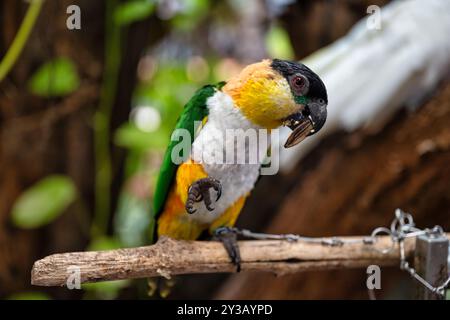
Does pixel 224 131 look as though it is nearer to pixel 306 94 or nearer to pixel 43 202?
pixel 306 94

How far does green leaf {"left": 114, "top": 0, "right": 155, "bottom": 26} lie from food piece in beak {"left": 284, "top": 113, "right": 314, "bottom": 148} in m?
0.76

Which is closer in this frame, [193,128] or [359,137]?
[193,128]

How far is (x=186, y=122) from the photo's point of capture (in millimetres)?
908

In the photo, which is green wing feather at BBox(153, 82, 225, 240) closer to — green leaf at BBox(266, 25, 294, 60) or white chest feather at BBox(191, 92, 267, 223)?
white chest feather at BBox(191, 92, 267, 223)

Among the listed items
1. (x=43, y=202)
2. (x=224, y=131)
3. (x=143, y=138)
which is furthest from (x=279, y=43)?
(x=224, y=131)

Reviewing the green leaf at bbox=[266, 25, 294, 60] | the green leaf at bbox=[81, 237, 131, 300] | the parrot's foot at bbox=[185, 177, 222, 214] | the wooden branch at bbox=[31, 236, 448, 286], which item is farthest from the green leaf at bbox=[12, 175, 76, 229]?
the green leaf at bbox=[266, 25, 294, 60]

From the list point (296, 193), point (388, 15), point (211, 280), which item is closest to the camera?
point (388, 15)

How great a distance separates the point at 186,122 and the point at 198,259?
235 millimetres

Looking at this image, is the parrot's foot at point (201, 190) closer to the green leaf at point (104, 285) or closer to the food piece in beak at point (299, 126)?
the food piece in beak at point (299, 126)

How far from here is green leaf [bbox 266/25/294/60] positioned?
1.71m

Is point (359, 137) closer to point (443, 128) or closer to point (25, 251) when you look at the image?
point (443, 128)

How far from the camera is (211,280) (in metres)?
1.65
